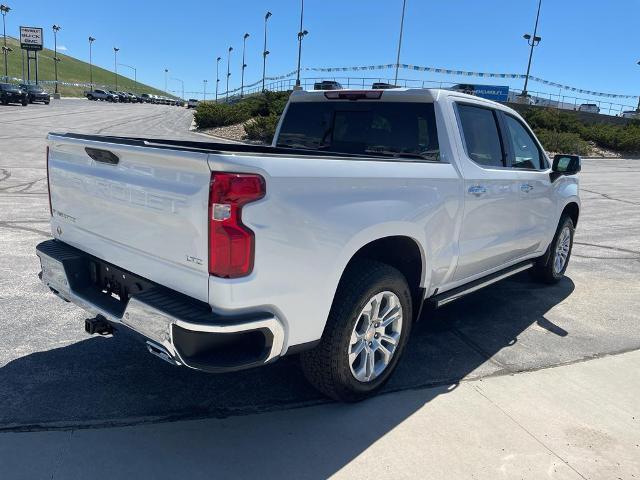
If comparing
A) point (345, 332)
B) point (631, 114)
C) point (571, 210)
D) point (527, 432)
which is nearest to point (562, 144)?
point (571, 210)

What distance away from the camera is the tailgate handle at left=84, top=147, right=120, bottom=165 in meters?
2.85

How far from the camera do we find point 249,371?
145 inches

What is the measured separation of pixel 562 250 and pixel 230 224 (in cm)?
499

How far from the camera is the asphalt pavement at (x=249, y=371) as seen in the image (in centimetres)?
317

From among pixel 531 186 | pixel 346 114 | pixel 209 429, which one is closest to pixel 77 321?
pixel 209 429

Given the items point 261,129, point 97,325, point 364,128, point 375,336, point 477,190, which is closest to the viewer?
point 97,325

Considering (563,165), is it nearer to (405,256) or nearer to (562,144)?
(405,256)

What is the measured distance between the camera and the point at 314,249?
8.72ft

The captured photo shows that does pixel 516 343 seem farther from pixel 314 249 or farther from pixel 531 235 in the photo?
pixel 314 249

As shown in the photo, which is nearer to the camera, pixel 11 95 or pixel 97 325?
pixel 97 325

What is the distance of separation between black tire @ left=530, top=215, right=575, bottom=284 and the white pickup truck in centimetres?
136

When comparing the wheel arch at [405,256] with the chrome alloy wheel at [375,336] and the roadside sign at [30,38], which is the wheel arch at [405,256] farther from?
the roadside sign at [30,38]

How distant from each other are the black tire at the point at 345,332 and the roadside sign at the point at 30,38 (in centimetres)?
8995

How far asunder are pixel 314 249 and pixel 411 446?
1247 millimetres
